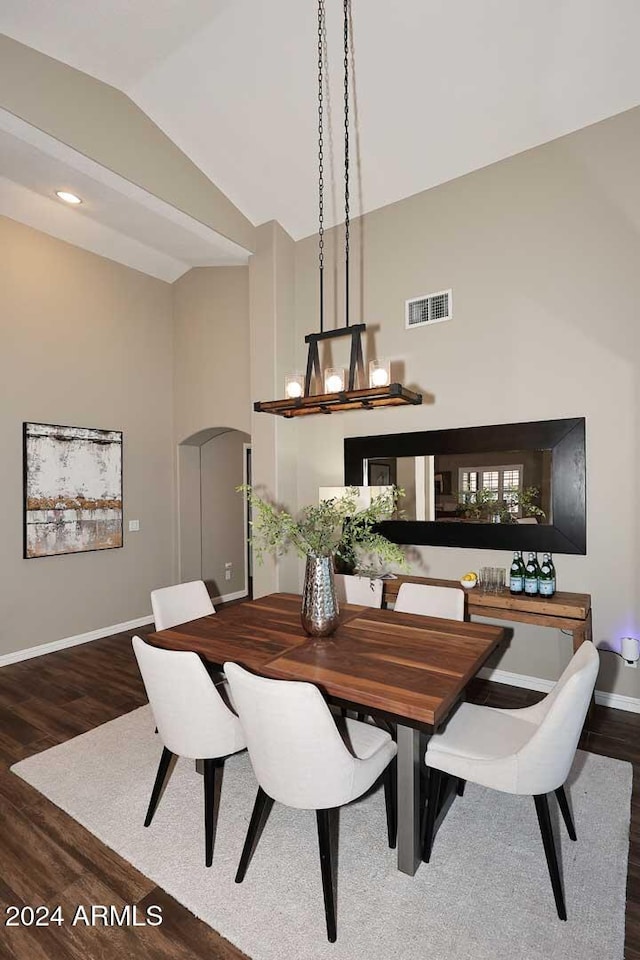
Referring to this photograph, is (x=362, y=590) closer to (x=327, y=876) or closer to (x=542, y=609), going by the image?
(x=542, y=609)

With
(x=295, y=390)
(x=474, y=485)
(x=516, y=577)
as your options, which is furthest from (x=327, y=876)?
(x=474, y=485)

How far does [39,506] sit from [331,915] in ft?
13.0

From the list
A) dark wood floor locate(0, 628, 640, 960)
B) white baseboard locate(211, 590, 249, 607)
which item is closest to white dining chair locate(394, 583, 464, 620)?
dark wood floor locate(0, 628, 640, 960)

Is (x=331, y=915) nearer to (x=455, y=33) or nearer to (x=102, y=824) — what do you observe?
(x=102, y=824)

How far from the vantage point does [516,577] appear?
3.49 meters

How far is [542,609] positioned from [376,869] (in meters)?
1.87

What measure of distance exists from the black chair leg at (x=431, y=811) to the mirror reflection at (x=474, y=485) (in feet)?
6.72

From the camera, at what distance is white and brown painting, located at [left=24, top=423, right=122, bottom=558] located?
4.44 m

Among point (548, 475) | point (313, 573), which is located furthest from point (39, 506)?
point (548, 475)

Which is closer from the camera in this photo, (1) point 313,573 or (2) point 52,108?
(1) point 313,573

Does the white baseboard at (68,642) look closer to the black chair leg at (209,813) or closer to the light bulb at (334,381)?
the black chair leg at (209,813)

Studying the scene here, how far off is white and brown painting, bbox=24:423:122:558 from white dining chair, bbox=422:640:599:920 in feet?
12.7

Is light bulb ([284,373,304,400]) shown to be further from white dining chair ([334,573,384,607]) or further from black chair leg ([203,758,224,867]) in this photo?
black chair leg ([203,758,224,867])

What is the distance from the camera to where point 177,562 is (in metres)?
5.74
